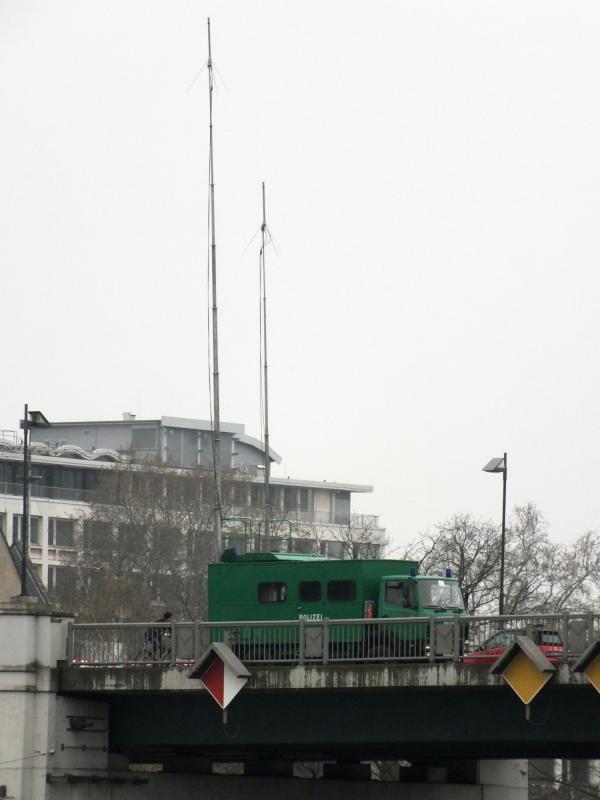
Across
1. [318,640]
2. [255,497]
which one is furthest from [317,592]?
[255,497]

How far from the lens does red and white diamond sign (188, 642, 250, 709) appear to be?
125 ft

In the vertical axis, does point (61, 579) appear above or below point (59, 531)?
below

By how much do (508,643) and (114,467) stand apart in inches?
3503

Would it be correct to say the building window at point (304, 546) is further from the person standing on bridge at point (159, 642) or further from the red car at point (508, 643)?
the red car at point (508, 643)

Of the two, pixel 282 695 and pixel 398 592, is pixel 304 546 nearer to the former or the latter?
pixel 398 592

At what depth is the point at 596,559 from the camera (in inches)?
3755

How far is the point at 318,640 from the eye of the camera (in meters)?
39.0

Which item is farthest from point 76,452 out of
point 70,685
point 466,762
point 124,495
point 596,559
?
point 70,685

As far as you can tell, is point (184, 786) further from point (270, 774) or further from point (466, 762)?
point (466, 762)

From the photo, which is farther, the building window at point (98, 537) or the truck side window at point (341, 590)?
the building window at point (98, 537)

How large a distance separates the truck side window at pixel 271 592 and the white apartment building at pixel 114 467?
249 ft

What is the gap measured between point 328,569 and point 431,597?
8.22 ft

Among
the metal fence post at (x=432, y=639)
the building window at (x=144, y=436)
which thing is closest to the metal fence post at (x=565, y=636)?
the metal fence post at (x=432, y=639)

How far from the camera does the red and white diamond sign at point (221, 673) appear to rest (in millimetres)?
38188
